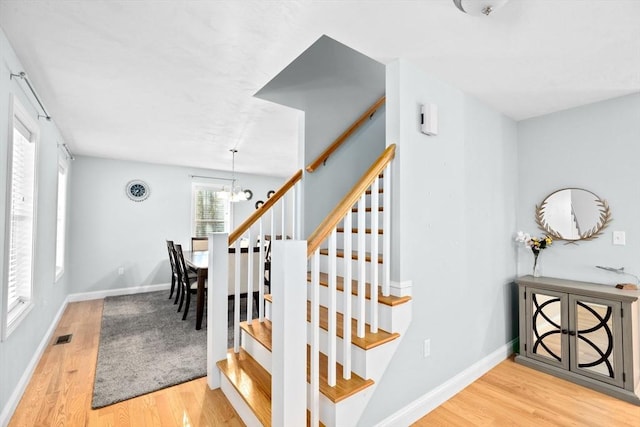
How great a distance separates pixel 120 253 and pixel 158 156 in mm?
1802

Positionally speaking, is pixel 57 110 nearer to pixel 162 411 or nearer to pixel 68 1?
pixel 68 1

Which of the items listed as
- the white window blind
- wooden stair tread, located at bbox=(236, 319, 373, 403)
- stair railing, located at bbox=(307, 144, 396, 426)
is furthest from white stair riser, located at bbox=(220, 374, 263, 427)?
the white window blind

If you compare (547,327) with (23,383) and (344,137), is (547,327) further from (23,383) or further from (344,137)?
(23,383)

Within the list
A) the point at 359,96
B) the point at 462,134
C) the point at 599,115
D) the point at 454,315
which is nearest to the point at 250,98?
the point at 359,96

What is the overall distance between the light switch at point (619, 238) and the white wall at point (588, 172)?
3cm

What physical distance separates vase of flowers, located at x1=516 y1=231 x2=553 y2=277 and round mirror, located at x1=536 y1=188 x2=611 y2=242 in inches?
3.7

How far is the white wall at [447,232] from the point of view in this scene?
6.16ft

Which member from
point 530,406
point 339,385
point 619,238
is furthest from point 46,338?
point 619,238

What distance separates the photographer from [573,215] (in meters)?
2.65

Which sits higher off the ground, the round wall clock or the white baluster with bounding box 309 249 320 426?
the round wall clock

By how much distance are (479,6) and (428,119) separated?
2.27 feet

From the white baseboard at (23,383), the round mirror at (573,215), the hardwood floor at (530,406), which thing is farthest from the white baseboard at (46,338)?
the round mirror at (573,215)

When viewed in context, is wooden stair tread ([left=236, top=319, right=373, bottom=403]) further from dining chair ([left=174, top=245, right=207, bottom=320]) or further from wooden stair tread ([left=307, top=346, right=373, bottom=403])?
dining chair ([left=174, top=245, right=207, bottom=320])

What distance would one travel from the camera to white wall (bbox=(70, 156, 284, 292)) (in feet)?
15.9
